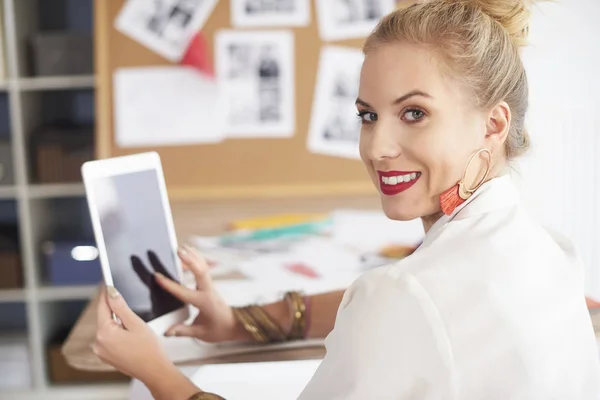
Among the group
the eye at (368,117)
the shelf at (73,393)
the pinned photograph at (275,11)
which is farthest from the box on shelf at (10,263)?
the eye at (368,117)

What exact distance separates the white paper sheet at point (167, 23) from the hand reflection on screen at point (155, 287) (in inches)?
54.4

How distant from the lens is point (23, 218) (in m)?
2.65

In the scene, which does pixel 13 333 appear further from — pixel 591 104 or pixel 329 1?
pixel 591 104

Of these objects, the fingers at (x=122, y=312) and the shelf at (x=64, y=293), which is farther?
the shelf at (x=64, y=293)

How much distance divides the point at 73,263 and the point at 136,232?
166 centimetres

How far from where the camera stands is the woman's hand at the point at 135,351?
978 millimetres

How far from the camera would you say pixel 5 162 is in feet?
8.60

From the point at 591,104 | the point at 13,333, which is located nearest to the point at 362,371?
the point at 591,104

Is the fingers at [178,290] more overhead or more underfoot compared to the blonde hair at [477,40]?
more underfoot

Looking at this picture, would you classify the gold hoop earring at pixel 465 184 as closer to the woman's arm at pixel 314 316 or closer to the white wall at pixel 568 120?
the woman's arm at pixel 314 316

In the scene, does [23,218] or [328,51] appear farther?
[23,218]

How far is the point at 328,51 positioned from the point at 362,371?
185 centimetres

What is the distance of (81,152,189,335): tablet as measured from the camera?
111 centimetres

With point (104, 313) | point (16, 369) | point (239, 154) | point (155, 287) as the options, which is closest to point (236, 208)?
point (239, 154)
